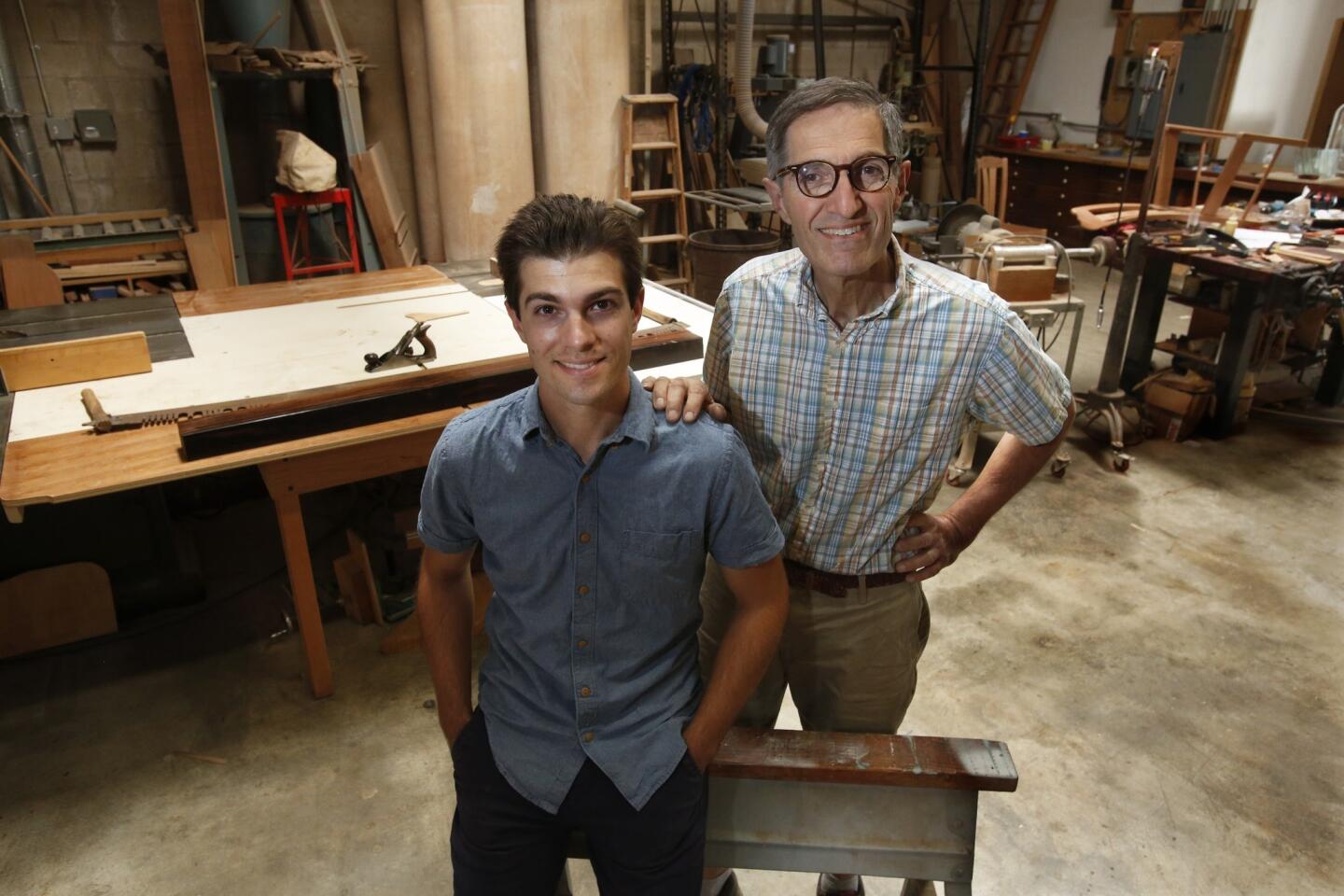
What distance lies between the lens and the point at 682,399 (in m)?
1.36

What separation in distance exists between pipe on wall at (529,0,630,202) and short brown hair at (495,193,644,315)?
4.51m

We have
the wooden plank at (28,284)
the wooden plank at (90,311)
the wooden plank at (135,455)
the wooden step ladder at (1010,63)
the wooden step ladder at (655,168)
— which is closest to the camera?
the wooden plank at (135,455)

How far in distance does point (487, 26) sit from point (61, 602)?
366cm

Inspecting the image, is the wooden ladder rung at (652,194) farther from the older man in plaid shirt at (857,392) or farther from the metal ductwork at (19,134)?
the older man in plaid shirt at (857,392)

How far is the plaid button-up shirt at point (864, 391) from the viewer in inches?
54.8

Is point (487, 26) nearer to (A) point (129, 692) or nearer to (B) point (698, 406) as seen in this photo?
(A) point (129, 692)

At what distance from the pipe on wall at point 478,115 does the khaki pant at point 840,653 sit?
3997 mm

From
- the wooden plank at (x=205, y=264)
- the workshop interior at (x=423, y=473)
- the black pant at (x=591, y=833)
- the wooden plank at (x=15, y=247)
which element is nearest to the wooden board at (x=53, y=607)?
the workshop interior at (x=423, y=473)

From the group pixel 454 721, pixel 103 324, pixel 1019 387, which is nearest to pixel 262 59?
pixel 103 324

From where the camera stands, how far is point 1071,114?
8.57 meters

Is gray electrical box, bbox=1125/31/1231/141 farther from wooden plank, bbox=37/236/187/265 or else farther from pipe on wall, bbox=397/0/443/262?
wooden plank, bbox=37/236/187/265

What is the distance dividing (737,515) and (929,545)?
41cm

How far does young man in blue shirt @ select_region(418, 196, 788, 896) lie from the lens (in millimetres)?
1253

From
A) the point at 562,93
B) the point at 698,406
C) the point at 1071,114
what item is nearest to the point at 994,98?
the point at 1071,114
